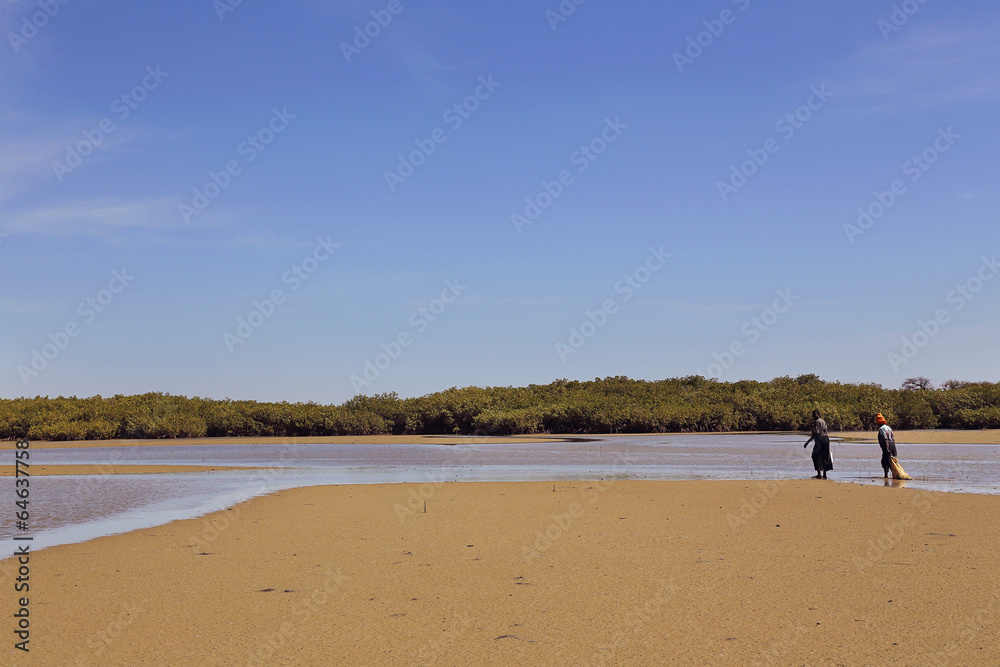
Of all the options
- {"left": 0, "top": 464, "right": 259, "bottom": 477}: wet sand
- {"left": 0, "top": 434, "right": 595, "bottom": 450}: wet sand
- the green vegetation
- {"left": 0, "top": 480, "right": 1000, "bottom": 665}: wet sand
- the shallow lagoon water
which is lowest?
{"left": 0, "top": 480, "right": 1000, "bottom": 665}: wet sand

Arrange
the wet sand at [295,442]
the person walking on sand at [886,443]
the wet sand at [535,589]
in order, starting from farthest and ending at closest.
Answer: the wet sand at [295,442]
the person walking on sand at [886,443]
the wet sand at [535,589]

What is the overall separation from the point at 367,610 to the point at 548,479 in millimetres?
13319

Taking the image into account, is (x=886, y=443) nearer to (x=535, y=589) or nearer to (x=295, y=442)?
(x=535, y=589)

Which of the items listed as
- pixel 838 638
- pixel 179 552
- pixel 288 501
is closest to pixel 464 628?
pixel 838 638

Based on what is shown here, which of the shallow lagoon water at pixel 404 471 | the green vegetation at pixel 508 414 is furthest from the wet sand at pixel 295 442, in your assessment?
the shallow lagoon water at pixel 404 471

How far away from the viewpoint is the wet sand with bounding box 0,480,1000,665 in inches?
251

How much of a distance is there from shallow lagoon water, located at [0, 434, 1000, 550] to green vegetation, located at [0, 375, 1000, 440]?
1975cm

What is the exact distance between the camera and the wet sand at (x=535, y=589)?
638cm

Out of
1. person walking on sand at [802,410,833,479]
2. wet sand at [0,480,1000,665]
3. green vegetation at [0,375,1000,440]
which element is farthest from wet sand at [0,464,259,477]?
green vegetation at [0,375,1000,440]

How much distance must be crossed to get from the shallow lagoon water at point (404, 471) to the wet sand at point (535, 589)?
8.36 feet

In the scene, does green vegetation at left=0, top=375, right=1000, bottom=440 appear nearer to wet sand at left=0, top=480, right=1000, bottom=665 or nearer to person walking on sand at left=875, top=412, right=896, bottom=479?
person walking on sand at left=875, top=412, right=896, bottom=479

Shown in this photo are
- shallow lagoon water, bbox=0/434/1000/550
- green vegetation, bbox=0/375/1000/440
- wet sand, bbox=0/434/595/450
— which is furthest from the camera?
green vegetation, bbox=0/375/1000/440

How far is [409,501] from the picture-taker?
15867 mm

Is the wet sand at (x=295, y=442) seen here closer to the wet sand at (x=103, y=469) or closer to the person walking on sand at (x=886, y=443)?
the wet sand at (x=103, y=469)
